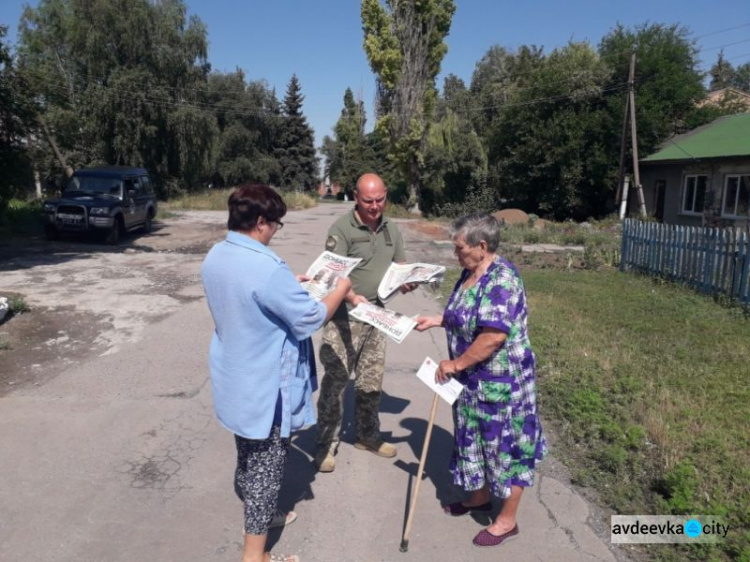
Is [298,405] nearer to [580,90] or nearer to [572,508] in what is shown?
[572,508]

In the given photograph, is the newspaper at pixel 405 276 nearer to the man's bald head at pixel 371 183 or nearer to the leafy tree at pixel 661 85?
the man's bald head at pixel 371 183

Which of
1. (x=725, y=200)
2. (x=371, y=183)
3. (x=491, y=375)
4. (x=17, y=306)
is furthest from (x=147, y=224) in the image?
(x=725, y=200)

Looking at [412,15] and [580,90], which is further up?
[412,15]

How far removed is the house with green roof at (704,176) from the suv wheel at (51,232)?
22922mm

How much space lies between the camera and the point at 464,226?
305 centimetres

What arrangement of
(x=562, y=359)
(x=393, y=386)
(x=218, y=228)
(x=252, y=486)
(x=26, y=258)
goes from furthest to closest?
(x=218, y=228), (x=26, y=258), (x=562, y=359), (x=393, y=386), (x=252, y=486)

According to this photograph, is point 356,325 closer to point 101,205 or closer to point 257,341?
point 257,341

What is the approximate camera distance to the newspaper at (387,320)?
10.6ft

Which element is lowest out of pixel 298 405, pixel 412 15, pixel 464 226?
pixel 298 405

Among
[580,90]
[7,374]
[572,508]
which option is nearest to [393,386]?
[572,508]

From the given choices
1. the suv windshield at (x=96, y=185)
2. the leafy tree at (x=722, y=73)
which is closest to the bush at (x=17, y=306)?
the suv windshield at (x=96, y=185)

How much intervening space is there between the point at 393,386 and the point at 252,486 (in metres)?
2.98

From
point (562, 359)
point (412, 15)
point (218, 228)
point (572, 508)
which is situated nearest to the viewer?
point (572, 508)

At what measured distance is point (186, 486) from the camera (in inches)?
143
